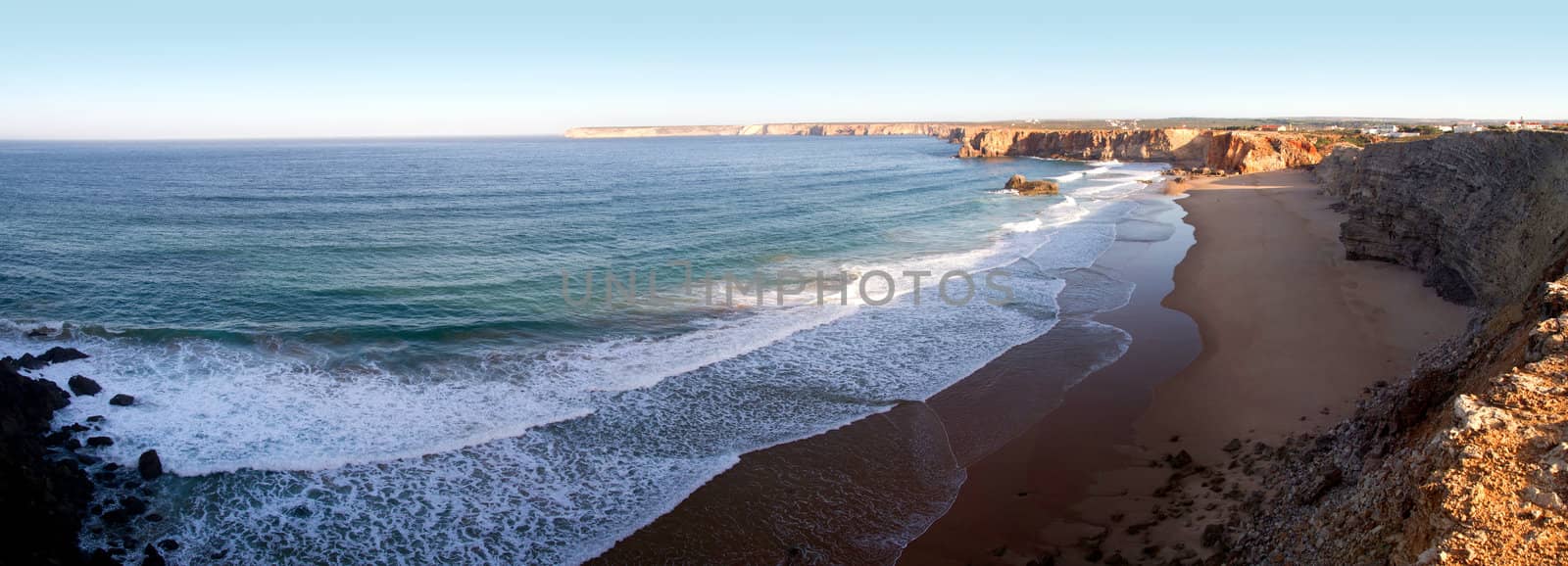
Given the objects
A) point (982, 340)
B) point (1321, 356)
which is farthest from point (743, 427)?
point (1321, 356)

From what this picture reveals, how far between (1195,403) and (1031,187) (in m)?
42.5

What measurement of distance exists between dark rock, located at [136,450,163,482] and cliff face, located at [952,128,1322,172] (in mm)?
70327

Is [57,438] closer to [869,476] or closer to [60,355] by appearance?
[60,355]

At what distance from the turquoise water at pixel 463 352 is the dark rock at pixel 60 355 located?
450 mm

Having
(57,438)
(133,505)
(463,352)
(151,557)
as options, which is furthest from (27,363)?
(151,557)

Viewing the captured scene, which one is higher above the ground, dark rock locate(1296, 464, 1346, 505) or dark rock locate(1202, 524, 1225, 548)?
dark rock locate(1296, 464, 1346, 505)

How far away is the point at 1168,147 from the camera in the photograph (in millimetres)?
89312

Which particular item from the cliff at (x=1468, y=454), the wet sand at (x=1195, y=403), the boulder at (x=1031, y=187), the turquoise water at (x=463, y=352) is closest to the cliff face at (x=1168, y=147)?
the boulder at (x=1031, y=187)

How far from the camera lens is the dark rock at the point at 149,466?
11008 mm

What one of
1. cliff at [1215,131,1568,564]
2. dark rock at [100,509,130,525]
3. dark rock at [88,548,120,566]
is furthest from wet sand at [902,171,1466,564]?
dark rock at [100,509,130,525]

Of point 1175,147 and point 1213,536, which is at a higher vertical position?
point 1175,147

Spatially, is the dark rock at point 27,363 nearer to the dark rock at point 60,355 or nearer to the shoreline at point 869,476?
the dark rock at point 60,355

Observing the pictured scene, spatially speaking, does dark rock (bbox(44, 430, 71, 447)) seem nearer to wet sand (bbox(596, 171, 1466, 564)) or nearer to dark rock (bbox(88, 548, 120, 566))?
dark rock (bbox(88, 548, 120, 566))

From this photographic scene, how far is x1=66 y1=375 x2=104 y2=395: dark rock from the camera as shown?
13500 mm
